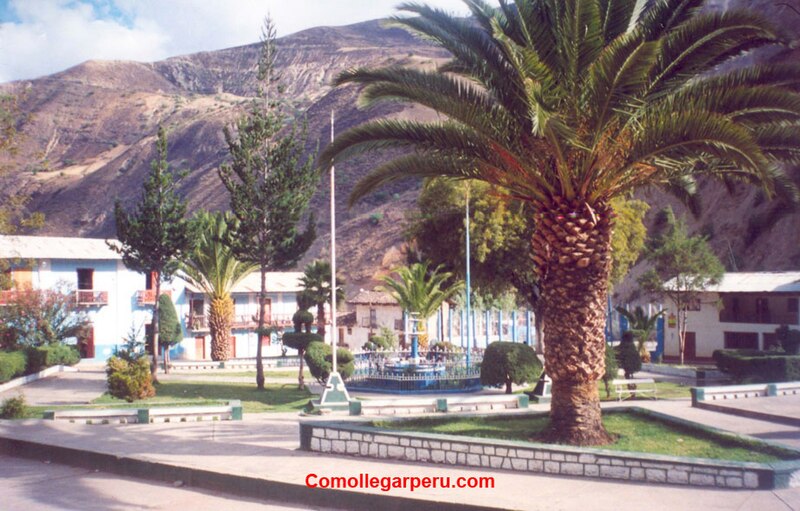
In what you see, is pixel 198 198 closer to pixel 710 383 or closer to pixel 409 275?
pixel 409 275

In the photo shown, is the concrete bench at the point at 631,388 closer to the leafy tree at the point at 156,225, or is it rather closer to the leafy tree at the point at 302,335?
the leafy tree at the point at 302,335

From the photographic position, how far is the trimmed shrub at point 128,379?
60.9 feet

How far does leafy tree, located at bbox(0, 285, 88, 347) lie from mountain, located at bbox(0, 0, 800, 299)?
7843 mm

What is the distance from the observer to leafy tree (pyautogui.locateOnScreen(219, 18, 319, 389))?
25078 mm

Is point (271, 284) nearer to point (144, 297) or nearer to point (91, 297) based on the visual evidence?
point (144, 297)

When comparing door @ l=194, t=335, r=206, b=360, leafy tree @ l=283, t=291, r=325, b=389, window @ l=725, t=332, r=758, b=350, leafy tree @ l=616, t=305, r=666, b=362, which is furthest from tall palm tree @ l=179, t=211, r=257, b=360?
window @ l=725, t=332, r=758, b=350

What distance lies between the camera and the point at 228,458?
35.7 ft

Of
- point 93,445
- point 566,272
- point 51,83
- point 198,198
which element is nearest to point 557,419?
point 566,272

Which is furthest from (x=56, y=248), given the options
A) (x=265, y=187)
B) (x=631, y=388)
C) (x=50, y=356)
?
(x=631, y=388)

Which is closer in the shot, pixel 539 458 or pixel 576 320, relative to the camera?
pixel 539 458

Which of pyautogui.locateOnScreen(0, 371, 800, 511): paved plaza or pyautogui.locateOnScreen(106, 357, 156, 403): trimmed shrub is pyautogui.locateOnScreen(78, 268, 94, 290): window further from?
pyautogui.locateOnScreen(0, 371, 800, 511): paved plaza

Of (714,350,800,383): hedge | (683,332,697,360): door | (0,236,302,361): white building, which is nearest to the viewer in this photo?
(714,350,800,383): hedge

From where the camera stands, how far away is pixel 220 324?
120 ft

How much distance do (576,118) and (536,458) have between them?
4916 mm
